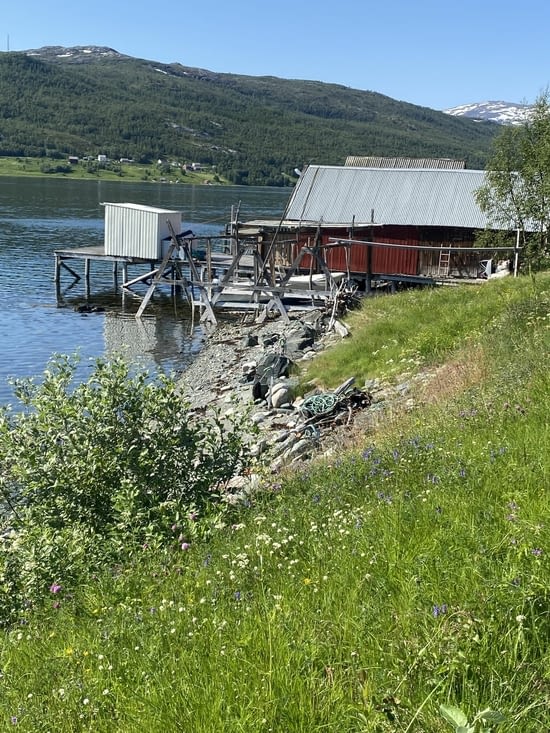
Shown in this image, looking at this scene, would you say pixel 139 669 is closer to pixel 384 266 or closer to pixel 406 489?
pixel 406 489

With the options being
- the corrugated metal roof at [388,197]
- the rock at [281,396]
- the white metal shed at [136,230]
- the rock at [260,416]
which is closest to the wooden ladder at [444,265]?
the corrugated metal roof at [388,197]

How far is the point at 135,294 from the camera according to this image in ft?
147

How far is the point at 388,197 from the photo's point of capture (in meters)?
39.1

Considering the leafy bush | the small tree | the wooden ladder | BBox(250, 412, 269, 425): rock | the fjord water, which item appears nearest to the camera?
the leafy bush

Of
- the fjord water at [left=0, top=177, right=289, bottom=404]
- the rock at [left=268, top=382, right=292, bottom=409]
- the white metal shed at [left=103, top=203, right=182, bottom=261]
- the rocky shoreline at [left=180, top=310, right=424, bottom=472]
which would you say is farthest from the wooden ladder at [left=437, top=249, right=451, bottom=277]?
the rock at [left=268, top=382, right=292, bottom=409]

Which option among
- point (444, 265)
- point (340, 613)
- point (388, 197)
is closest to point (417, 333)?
point (340, 613)

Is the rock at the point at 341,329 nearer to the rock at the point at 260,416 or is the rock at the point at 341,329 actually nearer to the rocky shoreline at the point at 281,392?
the rocky shoreline at the point at 281,392

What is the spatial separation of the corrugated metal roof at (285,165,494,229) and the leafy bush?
30710mm

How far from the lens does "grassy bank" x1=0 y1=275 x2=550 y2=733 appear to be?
3.29m

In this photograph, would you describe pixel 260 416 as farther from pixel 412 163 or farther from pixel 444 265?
pixel 412 163

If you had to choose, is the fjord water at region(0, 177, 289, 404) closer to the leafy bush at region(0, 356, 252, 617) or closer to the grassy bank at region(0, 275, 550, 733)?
the leafy bush at region(0, 356, 252, 617)

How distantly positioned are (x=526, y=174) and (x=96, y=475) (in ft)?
63.0

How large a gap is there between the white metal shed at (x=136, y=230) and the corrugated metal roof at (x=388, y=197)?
7.57 m

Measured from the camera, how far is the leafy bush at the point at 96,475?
6297 millimetres
